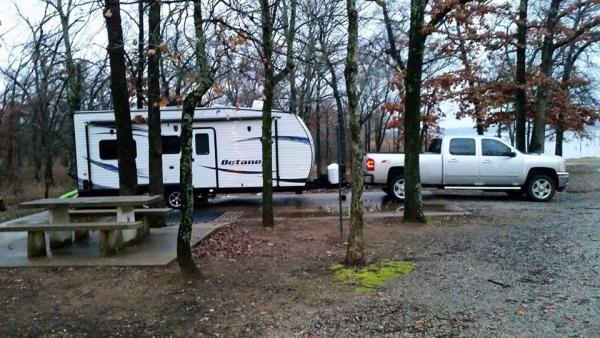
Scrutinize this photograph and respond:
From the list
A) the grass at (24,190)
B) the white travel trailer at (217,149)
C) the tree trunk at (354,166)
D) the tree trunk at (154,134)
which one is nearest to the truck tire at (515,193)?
the white travel trailer at (217,149)

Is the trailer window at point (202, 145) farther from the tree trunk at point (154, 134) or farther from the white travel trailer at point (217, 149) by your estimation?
the tree trunk at point (154, 134)

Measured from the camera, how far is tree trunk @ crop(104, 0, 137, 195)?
27.9 feet

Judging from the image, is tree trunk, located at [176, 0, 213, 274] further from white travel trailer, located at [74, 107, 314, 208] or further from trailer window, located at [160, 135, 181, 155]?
trailer window, located at [160, 135, 181, 155]

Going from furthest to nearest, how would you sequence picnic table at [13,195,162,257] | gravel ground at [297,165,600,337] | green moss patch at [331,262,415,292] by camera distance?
picnic table at [13,195,162,257] → green moss patch at [331,262,415,292] → gravel ground at [297,165,600,337]

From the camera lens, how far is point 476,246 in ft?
25.8

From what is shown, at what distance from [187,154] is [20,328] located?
226cm

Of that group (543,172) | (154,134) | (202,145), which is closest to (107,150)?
(202,145)

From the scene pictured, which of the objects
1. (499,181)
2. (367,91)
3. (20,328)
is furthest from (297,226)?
(367,91)

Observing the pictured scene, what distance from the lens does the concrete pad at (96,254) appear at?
22.2 ft

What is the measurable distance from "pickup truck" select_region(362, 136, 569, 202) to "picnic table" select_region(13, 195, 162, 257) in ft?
25.2

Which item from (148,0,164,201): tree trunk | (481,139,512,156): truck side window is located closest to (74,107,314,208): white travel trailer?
(481,139,512,156): truck side window

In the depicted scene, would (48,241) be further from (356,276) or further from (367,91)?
(367,91)

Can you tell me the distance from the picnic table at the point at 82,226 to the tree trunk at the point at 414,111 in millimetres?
4651

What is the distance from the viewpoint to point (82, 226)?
7004 millimetres
